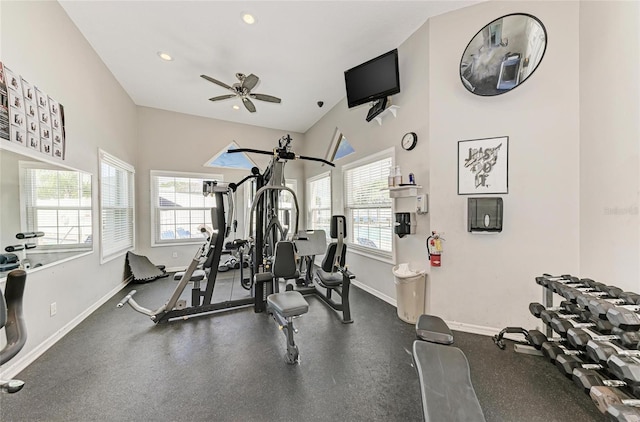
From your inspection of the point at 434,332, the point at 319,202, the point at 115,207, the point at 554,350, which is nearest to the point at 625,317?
the point at 554,350

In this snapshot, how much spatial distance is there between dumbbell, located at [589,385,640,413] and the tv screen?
3099 millimetres

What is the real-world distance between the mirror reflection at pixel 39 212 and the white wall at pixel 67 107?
0.18 metres

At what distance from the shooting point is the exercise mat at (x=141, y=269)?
4348 mm

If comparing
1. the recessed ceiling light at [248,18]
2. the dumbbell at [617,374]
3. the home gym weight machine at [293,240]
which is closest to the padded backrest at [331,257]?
the home gym weight machine at [293,240]

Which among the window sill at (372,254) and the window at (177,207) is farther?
the window at (177,207)

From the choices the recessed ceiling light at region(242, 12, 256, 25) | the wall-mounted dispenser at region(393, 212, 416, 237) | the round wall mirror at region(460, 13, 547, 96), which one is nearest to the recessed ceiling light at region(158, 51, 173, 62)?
the recessed ceiling light at region(242, 12, 256, 25)

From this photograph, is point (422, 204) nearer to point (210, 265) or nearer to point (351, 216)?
point (351, 216)

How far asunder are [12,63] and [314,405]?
3646 millimetres

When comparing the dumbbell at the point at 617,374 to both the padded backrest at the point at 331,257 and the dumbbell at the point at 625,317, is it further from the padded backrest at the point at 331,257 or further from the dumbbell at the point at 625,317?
the padded backrest at the point at 331,257

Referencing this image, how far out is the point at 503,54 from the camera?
2281 mm

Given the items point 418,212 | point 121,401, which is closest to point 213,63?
point 418,212

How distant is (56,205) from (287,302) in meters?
2.68

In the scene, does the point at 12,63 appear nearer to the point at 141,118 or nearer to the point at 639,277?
the point at 141,118

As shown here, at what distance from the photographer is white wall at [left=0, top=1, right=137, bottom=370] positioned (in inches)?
80.8
